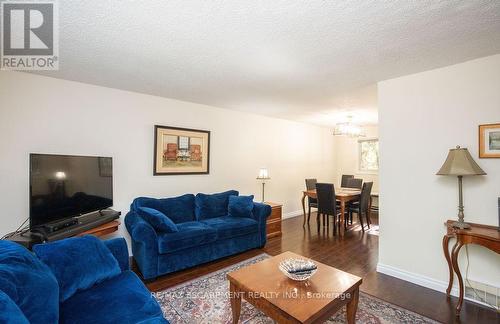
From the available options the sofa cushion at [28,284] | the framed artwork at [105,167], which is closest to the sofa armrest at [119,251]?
the sofa cushion at [28,284]

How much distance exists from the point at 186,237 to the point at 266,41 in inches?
91.1

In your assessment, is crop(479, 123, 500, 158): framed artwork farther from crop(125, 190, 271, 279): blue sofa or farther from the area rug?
crop(125, 190, 271, 279): blue sofa

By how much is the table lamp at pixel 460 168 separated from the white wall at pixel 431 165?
0.53 feet

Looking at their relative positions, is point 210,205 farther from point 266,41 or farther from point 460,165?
point 460,165

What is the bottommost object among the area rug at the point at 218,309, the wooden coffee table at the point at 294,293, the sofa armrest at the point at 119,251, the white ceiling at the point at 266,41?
the area rug at the point at 218,309

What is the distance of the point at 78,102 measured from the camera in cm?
306

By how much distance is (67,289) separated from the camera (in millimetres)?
1572

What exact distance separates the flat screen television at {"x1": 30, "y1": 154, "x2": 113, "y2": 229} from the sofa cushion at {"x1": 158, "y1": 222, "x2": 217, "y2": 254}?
3.04 ft

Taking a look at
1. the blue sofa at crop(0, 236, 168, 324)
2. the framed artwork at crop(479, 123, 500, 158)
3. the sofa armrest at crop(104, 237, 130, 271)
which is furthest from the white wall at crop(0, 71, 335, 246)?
the framed artwork at crop(479, 123, 500, 158)

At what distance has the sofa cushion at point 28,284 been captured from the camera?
3.82 ft

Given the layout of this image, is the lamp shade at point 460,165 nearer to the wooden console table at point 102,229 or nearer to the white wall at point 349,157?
the wooden console table at point 102,229

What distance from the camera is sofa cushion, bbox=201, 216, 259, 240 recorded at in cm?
327

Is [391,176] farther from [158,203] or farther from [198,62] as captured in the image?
[158,203]

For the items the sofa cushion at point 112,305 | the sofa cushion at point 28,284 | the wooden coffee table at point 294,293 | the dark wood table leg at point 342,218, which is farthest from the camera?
the dark wood table leg at point 342,218
